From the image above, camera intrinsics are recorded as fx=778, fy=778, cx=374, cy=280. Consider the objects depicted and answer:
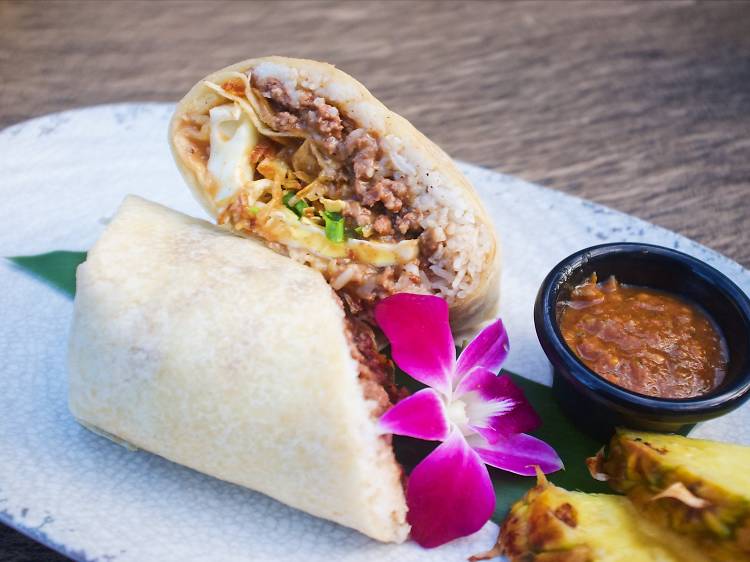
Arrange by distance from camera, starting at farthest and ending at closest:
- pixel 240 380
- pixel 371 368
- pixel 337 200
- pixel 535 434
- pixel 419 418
Result: pixel 337 200 < pixel 535 434 < pixel 371 368 < pixel 419 418 < pixel 240 380

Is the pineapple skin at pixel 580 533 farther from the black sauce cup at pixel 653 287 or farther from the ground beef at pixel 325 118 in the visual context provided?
the ground beef at pixel 325 118

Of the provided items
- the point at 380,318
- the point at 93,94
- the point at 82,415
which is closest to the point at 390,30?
the point at 93,94

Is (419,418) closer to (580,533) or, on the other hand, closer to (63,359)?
(580,533)

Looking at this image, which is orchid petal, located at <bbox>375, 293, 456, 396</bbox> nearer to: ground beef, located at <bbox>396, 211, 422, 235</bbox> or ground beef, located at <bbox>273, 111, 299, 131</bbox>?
ground beef, located at <bbox>396, 211, 422, 235</bbox>

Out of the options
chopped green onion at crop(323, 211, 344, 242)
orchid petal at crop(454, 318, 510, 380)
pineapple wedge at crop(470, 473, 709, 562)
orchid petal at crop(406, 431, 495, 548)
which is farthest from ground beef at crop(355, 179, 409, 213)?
pineapple wedge at crop(470, 473, 709, 562)

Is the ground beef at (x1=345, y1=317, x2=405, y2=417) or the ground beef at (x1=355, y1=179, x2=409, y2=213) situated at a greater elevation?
the ground beef at (x1=355, y1=179, x2=409, y2=213)

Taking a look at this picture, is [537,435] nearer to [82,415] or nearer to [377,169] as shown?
[377,169]

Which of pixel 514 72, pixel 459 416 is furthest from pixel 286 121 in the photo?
pixel 514 72
